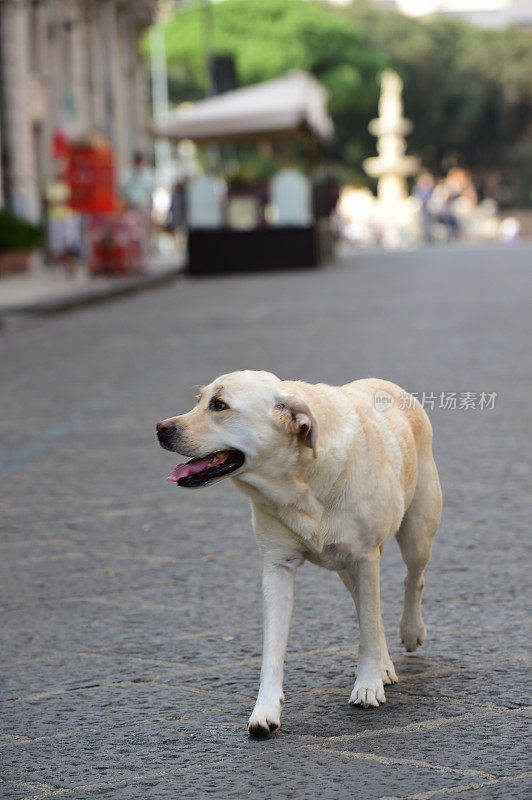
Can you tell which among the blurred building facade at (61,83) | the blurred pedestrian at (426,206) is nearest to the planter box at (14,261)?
the blurred building facade at (61,83)

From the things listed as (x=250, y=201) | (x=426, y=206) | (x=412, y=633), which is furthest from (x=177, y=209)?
(x=412, y=633)

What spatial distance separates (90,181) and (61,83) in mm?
13082

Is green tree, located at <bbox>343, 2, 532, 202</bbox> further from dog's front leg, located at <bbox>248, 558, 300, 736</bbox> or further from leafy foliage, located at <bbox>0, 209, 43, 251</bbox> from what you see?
dog's front leg, located at <bbox>248, 558, 300, 736</bbox>

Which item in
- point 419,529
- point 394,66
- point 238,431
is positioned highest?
point 394,66

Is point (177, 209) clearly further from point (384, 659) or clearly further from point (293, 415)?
point (293, 415)

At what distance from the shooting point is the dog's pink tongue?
132 inches

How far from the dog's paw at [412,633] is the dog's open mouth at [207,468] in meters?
0.90

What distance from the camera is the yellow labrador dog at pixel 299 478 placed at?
3328 mm

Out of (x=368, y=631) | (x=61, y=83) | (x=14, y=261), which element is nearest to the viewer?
(x=368, y=631)

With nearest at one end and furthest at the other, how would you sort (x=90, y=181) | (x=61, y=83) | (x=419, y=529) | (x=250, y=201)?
(x=419, y=529) < (x=90, y=181) < (x=250, y=201) < (x=61, y=83)

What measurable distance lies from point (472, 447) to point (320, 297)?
474 inches

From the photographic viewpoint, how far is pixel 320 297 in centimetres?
1952

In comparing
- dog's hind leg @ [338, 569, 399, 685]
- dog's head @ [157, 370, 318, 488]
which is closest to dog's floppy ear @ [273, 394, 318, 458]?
dog's head @ [157, 370, 318, 488]

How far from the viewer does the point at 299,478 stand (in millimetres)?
3408
